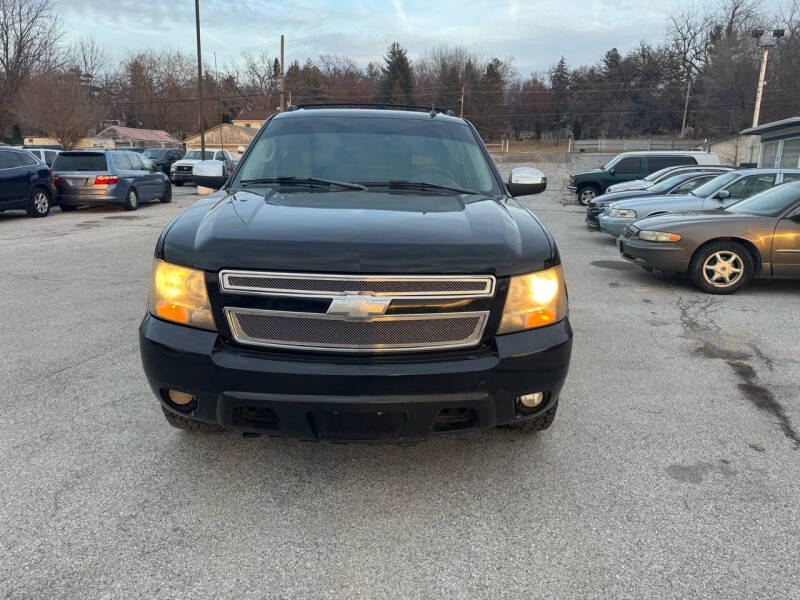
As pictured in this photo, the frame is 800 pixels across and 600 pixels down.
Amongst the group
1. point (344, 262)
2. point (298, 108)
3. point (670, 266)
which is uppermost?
point (298, 108)

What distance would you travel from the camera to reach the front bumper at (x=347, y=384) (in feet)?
7.33

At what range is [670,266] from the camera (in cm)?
698

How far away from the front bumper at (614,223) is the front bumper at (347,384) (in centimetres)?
819

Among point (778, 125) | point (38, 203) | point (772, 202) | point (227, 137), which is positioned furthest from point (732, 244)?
point (227, 137)

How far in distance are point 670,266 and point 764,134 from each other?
939 inches

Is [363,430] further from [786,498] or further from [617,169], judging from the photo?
[617,169]

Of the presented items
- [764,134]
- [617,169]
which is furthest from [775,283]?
[764,134]

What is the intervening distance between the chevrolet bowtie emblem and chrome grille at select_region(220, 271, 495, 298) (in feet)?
0.08

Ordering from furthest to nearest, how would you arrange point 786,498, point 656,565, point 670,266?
point 670,266, point 786,498, point 656,565

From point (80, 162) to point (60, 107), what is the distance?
20533 millimetres

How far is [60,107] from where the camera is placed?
31359 mm

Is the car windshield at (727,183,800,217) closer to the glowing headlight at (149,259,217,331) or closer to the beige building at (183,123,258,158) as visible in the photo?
the glowing headlight at (149,259,217,331)

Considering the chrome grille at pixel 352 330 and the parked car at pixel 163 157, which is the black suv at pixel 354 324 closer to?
the chrome grille at pixel 352 330

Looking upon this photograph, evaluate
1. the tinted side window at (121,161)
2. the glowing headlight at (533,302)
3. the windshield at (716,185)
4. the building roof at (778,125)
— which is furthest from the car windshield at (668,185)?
the tinted side window at (121,161)
